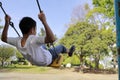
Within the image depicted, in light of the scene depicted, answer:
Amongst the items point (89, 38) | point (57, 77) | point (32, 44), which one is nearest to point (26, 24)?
point (32, 44)

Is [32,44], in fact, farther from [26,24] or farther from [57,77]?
[57,77]

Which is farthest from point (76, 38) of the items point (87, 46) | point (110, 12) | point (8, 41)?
point (8, 41)

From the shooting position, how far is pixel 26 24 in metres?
3.94

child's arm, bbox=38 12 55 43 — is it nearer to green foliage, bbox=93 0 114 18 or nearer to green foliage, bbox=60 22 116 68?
green foliage, bbox=93 0 114 18

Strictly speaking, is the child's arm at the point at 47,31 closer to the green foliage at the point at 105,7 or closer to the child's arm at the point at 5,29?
the child's arm at the point at 5,29

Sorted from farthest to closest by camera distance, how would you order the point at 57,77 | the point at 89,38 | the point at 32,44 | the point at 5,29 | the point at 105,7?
the point at 89,38
the point at 57,77
the point at 105,7
the point at 5,29
the point at 32,44

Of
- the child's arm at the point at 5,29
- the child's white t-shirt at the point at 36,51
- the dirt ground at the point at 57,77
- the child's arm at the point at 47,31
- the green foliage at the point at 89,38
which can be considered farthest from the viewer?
the green foliage at the point at 89,38

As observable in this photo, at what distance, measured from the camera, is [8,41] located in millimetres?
4336

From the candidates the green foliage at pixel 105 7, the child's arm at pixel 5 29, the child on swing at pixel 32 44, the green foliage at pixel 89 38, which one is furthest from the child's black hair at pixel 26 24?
the green foliage at pixel 89 38

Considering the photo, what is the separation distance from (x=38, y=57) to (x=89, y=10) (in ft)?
99.5

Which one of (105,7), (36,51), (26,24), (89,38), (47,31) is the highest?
(105,7)

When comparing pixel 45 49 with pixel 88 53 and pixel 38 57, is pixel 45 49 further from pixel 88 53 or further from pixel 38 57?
pixel 88 53

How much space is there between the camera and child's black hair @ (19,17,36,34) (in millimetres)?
3936

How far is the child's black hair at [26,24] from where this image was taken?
3.94 meters
